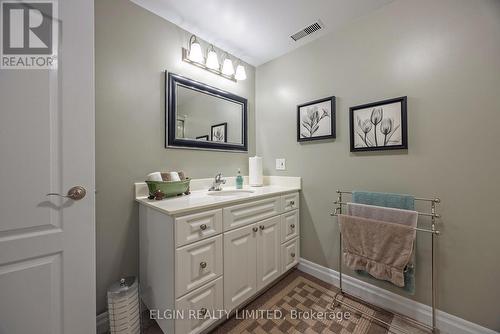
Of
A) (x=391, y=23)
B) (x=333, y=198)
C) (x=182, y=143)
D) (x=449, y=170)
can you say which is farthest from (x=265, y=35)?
(x=449, y=170)

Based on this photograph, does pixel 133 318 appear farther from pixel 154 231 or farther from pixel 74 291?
pixel 154 231

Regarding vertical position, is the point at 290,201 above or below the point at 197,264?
above

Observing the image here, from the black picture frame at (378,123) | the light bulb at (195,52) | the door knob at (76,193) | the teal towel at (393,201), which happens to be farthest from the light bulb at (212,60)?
the teal towel at (393,201)

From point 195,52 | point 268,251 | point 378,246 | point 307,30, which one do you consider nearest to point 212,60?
point 195,52

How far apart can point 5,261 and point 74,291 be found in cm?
31

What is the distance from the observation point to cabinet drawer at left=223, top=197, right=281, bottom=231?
1.22 m

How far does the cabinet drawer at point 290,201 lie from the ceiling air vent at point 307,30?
1.46 meters

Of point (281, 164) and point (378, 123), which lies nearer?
point (378, 123)

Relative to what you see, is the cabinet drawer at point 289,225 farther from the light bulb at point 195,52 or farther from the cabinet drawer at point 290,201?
the light bulb at point 195,52

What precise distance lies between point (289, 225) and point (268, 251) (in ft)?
1.12

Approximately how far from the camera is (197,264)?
1053mm

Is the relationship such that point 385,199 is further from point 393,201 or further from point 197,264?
point 197,264

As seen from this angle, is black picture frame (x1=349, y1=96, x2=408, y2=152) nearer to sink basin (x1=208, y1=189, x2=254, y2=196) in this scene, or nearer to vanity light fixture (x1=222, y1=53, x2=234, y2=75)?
sink basin (x1=208, y1=189, x2=254, y2=196)

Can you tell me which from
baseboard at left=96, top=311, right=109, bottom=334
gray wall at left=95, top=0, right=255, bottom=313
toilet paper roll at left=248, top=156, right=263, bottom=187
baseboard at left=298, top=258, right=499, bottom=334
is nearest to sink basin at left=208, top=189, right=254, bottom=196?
toilet paper roll at left=248, top=156, right=263, bottom=187
